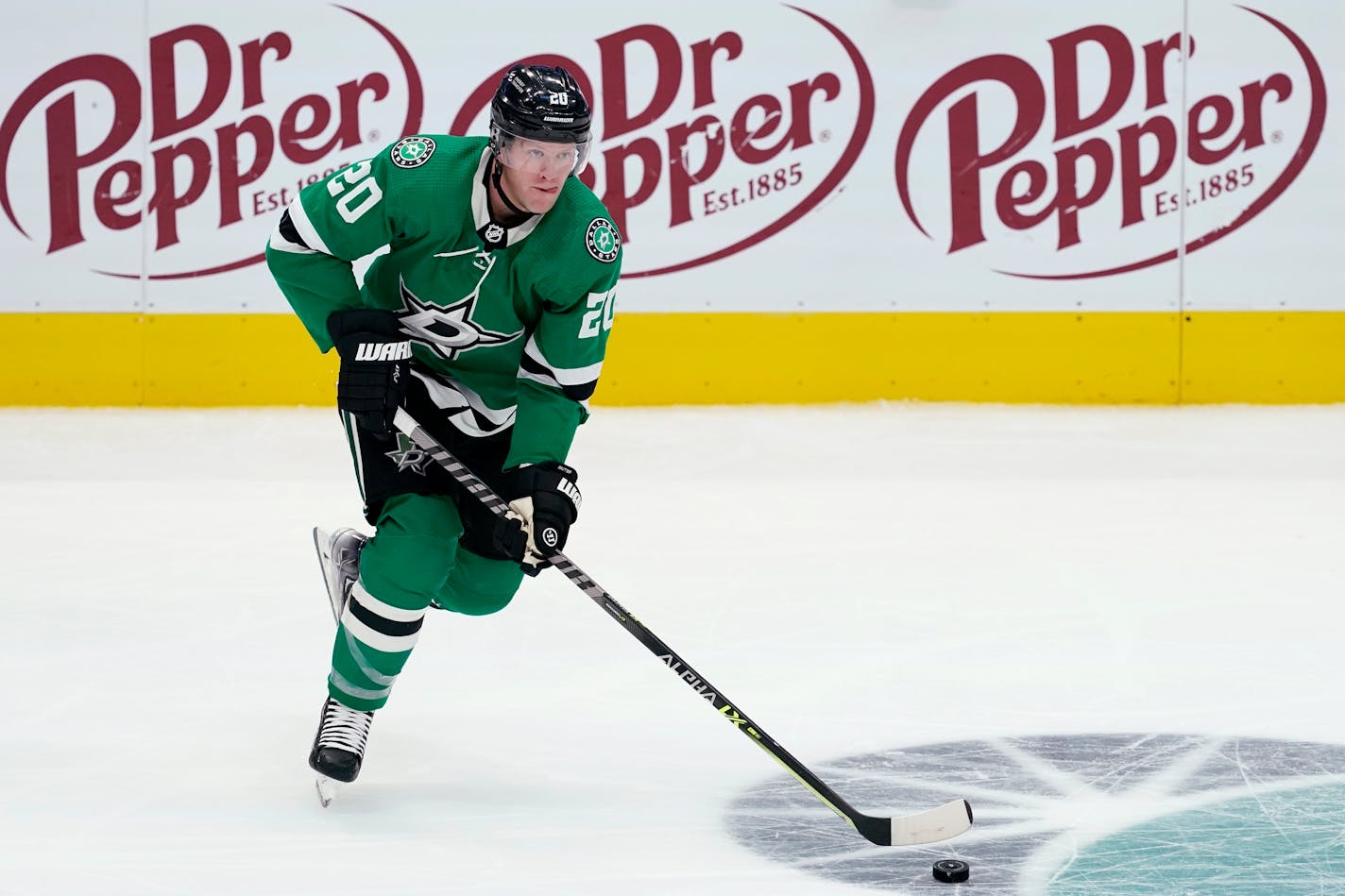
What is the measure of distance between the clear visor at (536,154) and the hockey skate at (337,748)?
76cm

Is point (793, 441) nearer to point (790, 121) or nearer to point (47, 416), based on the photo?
point (790, 121)

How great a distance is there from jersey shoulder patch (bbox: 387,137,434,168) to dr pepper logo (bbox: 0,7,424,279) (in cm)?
389

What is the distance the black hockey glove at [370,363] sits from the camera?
85.6 inches

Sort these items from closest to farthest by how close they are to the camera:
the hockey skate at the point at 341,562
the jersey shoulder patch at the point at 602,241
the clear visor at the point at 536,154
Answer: the clear visor at the point at 536,154 < the jersey shoulder patch at the point at 602,241 < the hockey skate at the point at 341,562

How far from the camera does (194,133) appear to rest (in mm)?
6016

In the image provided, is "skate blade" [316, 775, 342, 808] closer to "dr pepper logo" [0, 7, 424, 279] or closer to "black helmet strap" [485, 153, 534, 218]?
"black helmet strap" [485, 153, 534, 218]

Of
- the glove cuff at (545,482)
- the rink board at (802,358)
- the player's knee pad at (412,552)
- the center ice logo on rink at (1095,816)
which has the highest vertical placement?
the rink board at (802,358)

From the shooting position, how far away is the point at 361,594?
2.16m

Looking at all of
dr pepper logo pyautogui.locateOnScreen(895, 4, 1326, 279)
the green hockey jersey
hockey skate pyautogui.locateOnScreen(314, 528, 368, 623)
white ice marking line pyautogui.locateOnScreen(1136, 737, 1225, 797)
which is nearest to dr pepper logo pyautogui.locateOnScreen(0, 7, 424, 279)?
dr pepper logo pyautogui.locateOnScreen(895, 4, 1326, 279)

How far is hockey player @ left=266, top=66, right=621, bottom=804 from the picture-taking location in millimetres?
2150

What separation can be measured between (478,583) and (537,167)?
0.61 m

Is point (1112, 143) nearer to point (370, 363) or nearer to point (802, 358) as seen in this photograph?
point (802, 358)

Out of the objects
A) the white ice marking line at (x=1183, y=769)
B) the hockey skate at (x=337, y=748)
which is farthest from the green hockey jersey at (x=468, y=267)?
the white ice marking line at (x=1183, y=769)

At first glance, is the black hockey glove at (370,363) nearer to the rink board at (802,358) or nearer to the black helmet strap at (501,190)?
the black helmet strap at (501,190)
